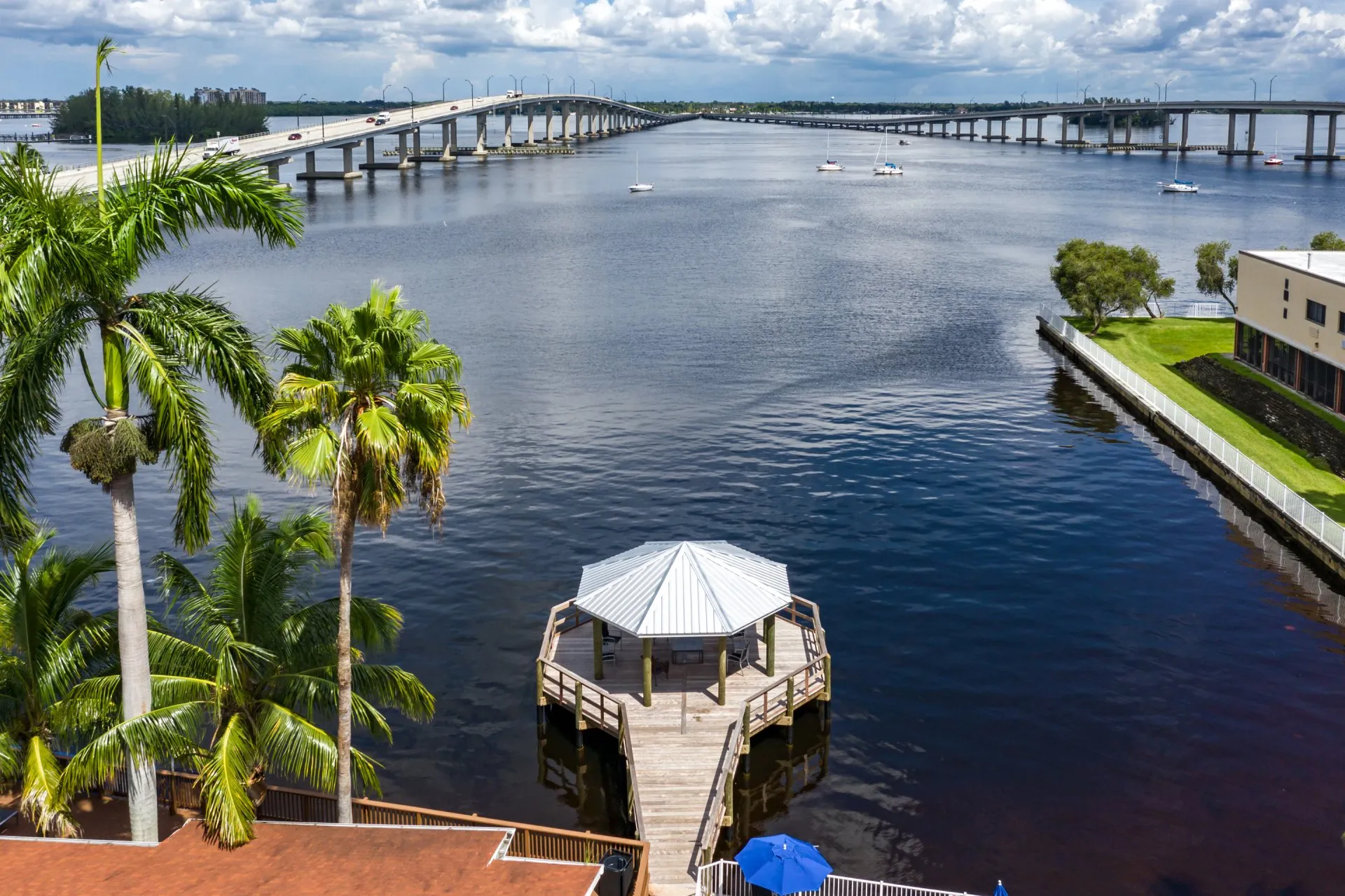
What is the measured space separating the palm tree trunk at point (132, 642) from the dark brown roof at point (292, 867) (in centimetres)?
80

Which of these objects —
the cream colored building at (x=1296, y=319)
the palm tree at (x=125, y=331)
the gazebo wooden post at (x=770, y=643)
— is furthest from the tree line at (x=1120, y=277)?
the palm tree at (x=125, y=331)

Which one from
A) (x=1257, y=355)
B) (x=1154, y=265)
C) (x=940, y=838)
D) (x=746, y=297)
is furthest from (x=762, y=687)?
(x=746, y=297)

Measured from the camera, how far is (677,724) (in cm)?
3450

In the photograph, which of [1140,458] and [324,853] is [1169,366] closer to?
[1140,458]

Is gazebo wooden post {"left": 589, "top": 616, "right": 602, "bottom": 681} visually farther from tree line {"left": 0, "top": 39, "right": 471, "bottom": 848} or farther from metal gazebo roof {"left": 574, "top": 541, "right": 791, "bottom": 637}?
tree line {"left": 0, "top": 39, "right": 471, "bottom": 848}

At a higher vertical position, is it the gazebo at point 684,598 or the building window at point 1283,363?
the building window at point 1283,363

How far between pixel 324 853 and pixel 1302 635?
3535 cm

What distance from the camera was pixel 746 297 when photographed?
113688mm

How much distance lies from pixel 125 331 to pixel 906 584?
3349cm

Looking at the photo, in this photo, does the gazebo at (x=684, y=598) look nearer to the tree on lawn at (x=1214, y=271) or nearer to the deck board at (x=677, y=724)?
the deck board at (x=677, y=724)

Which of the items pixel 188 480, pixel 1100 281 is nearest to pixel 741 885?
pixel 188 480

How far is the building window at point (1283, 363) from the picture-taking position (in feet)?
223

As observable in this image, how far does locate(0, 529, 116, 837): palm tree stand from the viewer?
2411cm

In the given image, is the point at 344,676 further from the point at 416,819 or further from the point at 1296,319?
the point at 1296,319
